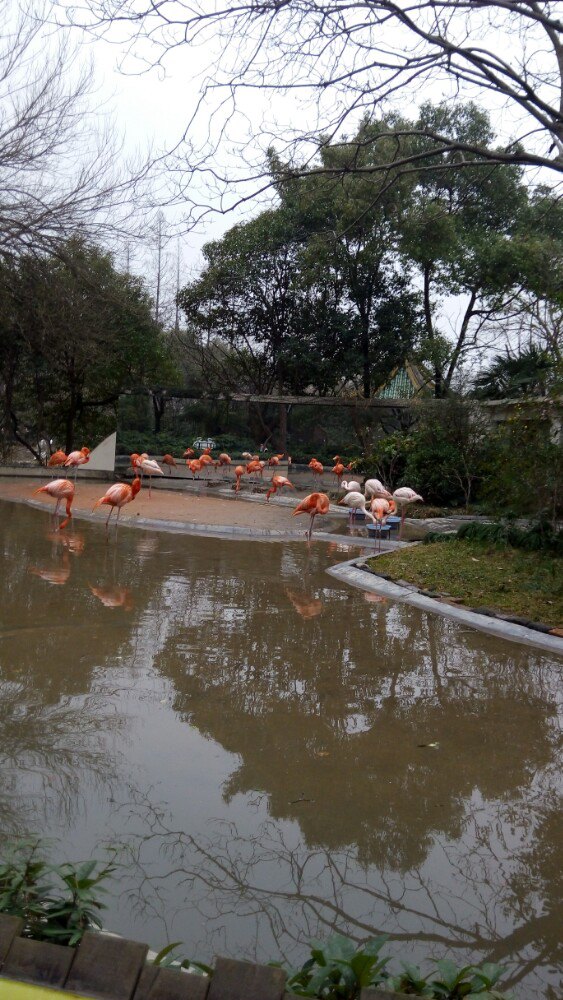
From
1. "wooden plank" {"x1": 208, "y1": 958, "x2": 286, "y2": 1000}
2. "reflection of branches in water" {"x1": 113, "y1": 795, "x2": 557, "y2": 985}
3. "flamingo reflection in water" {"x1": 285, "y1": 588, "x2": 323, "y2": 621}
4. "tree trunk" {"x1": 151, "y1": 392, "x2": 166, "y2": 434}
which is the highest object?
"tree trunk" {"x1": 151, "y1": 392, "x2": 166, "y2": 434}

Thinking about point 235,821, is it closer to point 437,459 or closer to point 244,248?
point 437,459

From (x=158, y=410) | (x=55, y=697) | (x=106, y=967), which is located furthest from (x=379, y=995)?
(x=158, y=410)

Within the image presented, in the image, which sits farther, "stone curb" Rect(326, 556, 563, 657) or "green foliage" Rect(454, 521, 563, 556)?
"green foliage" Rect(454, 521, 563, 556)

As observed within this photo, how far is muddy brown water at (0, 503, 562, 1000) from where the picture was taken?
2967 mm

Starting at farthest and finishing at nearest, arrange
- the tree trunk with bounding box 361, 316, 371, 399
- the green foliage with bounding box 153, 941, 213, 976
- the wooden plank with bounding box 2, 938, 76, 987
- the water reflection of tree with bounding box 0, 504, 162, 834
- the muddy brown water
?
1. the tree trunk with bounding box 361, 316, 371, 399
2. the water reflection of tree with bounding box 0, 504, 162, 834
3. the muddy brown water
4. the green foliage with bounding box 153, 941, 213, 976
5. the wooden plank with bounding box 2, 938, 76, 987

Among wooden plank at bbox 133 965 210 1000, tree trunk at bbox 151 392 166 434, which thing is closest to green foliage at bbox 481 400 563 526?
A: wooden plank at bbox 133 965 210 1000

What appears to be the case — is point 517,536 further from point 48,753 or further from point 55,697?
point 48,753

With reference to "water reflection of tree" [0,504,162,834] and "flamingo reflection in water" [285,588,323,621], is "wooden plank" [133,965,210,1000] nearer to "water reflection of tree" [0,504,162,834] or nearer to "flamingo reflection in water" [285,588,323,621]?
"water reflection of tree" [0,504,162,834]

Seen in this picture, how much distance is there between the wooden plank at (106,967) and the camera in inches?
82.7

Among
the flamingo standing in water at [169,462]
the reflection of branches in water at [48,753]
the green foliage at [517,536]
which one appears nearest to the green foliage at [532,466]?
the green foliage at [517,536]

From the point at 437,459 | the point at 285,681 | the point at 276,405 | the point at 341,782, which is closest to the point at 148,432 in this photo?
the point at 276,405

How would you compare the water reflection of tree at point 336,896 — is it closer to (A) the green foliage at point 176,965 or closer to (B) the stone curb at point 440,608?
(A) the green foliage at point 176,965

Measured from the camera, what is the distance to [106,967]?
213 centimetres

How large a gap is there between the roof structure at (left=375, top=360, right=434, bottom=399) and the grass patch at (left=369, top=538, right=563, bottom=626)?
16.4m
